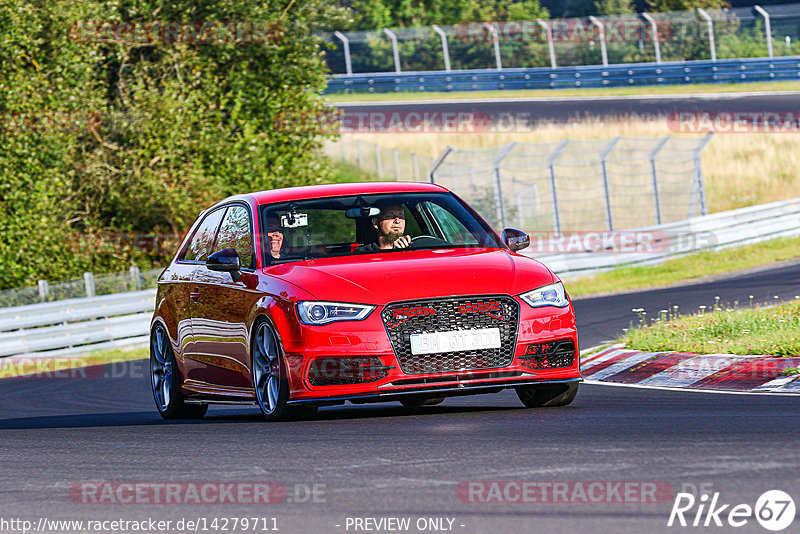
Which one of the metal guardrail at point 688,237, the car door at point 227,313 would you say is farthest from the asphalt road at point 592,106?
the car door at point 227,313

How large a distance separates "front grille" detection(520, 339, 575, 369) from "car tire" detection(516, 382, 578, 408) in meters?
0.21

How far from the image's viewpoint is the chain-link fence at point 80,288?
22.2 m

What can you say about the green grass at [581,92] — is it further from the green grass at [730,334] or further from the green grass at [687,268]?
the green grass at [730,334]

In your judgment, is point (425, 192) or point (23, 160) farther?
point (23, 160)

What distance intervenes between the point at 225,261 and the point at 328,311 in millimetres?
1253

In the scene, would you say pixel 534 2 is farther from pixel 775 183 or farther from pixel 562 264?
pixel 562 264

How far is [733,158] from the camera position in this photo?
4075 centimetres

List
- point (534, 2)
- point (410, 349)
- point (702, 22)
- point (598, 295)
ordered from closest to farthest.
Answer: point (410, 349) < point (598, 295) < point (702, 22) < point (534, 2)

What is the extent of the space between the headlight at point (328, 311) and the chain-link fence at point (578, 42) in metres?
38.3

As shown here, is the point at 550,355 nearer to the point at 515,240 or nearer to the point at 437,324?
the point at 437,324

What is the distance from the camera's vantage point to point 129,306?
22.8 m

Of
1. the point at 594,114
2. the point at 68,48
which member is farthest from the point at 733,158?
the point at 68,48

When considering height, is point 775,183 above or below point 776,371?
below

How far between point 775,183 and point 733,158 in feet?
7.72
